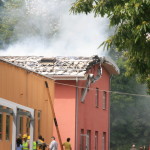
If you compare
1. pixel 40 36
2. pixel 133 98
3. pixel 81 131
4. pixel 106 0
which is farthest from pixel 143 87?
pixel 106 0

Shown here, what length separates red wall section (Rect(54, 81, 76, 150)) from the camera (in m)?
46.5

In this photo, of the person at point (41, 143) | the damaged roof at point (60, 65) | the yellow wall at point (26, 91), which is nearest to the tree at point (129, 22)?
the yellow wall at point (26, 91)

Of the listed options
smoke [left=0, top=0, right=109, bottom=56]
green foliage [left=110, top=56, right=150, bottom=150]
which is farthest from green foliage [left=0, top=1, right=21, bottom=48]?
green foliage [left=110, top=56, right=150, bottom=150]

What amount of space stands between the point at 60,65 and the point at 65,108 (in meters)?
2.57

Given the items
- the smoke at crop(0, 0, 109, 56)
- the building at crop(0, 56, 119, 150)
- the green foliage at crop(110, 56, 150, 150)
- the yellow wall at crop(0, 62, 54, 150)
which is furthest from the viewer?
the green foliage at crop(110, 56, 150, 150)

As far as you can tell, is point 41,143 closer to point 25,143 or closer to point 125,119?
point 25,143

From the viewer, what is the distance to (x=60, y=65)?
47531mm

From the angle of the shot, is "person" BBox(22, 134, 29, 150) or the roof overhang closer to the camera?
"person" BBox(22, 134, 29, 150)

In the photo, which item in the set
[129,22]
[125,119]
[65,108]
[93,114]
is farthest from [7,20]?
[129,22]

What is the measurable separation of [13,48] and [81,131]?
1940cm

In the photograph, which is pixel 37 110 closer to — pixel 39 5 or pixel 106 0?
pixel 106 0

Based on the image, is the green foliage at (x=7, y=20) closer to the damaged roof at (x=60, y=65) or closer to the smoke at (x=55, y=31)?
the smoke at (x=55, y=31)

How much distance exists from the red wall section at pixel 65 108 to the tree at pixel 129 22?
756 inches

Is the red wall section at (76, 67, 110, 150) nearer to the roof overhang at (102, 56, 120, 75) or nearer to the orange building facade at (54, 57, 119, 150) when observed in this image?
the orange building facade at (54, 57, 119, 150)
